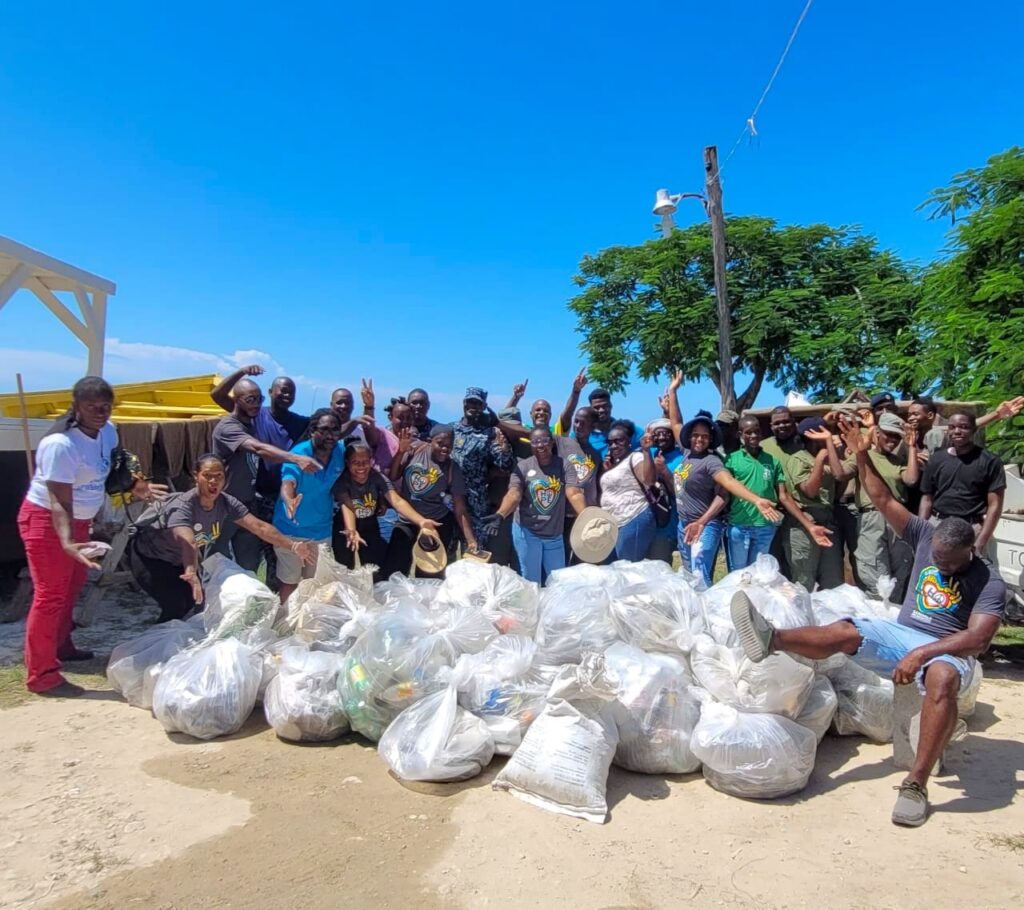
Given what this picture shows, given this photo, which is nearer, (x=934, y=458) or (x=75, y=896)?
(x=75, y=896)

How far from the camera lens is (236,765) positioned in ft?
10.9

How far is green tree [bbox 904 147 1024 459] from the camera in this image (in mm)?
7918

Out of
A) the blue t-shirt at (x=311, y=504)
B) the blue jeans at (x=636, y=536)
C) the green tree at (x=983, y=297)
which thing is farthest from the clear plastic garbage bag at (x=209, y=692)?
the green tree at (x=983, y=297)

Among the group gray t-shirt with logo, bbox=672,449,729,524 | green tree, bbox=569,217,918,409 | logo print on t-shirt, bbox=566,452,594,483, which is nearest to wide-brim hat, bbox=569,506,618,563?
logo print on t-shirt, bbox=566,452,594,483

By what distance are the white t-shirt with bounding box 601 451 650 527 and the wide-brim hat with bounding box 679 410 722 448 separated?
37 centimetres

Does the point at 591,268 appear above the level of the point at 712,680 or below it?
above

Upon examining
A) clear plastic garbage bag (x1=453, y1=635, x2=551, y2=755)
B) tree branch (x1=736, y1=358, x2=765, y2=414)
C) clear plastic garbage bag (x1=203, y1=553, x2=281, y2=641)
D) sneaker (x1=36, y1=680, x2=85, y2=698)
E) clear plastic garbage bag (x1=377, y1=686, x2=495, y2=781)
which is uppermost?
tree branch (x1=736, y1=358, x2=765, y2=414)

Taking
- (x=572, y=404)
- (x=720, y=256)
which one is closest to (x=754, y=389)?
(x=720, y=256)

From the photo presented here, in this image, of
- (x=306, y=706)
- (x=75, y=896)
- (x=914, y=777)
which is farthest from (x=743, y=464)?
(x=75, y=896)

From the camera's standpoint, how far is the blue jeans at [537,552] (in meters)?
4.98

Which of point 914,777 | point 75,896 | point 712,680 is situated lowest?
point 75,896

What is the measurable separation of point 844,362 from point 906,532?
12575 mm

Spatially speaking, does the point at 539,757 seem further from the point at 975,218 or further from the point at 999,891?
the point at 975,218

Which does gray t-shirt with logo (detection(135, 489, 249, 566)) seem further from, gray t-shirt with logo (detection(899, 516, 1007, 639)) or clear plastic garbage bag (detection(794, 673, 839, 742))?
gray t-shirt with logo (detection(899, 516, 1007, 639))
